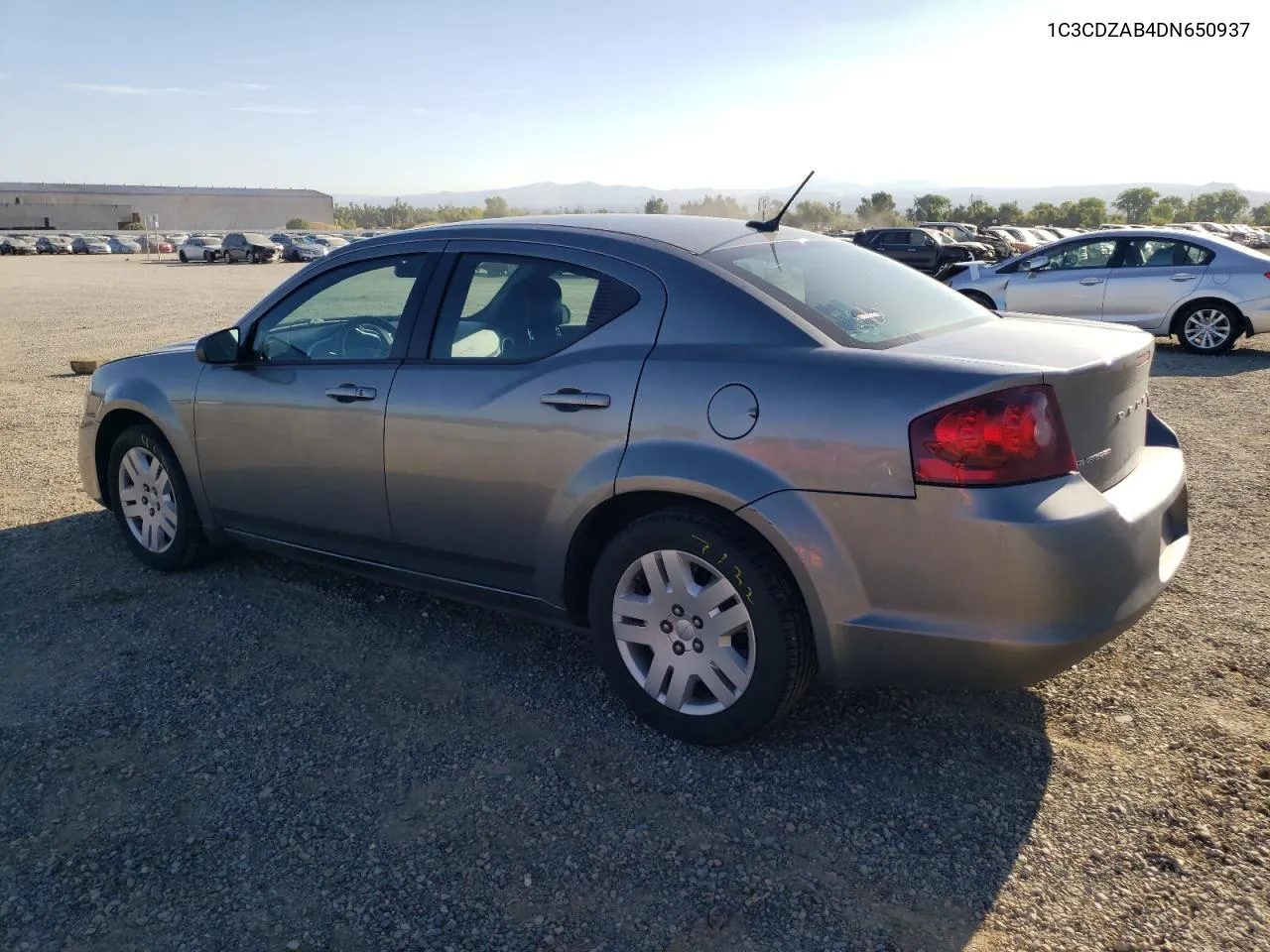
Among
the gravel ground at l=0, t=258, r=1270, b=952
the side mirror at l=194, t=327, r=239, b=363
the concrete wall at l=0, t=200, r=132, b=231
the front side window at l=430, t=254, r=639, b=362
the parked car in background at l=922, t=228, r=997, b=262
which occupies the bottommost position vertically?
the gravel ground at l=0, t=258, r=1270, b=952

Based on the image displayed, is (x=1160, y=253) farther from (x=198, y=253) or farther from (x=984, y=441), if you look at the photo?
(x=198, y=253)

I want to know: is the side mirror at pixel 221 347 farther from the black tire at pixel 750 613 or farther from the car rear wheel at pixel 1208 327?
the car rear wheel at pixel 1208 327

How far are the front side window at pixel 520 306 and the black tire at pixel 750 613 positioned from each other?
784mm

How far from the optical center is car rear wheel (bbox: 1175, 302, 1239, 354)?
11656mm

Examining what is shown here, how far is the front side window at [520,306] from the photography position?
Answer: 3.47m

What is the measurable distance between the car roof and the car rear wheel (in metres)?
9.76

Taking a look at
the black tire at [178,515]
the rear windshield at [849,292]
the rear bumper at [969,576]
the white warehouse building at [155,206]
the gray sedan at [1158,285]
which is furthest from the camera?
the white warehouse building at [155,206]

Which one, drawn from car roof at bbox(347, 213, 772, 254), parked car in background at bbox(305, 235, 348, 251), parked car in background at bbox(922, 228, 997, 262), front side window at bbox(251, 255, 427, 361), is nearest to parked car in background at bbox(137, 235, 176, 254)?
parked car in background at bbox(305, 235, 348, 251)

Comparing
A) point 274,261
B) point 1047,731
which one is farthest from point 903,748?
point 274,261

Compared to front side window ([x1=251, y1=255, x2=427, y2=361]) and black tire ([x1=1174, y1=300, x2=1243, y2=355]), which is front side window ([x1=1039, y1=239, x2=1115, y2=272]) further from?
front side window ([x1=251, y1=255, x2=427, y2=361])

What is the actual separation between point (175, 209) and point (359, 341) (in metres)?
145

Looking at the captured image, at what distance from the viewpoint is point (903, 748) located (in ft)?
10.8

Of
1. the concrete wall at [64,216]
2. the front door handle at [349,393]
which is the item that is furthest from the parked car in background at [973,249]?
the concrete wall at [64,216]

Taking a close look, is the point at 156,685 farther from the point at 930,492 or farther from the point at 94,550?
the point at 930,492
